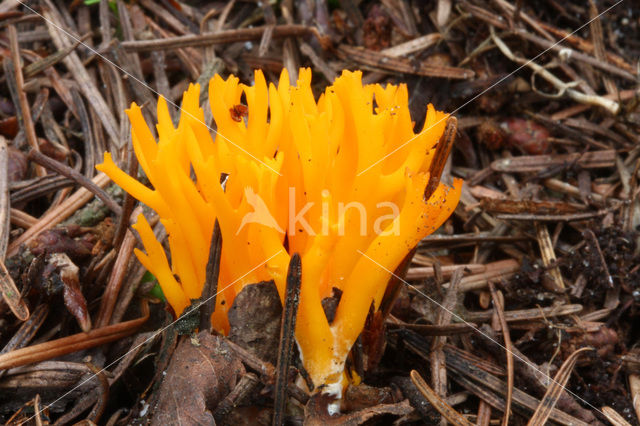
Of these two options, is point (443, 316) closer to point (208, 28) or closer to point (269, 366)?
point (269, 366)

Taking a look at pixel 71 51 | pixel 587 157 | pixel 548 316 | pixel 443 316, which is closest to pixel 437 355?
pixel 443 316

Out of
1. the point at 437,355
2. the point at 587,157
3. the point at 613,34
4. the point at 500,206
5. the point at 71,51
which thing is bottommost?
the point at 437,355

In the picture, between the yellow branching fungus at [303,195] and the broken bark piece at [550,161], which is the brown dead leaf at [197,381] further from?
the broken bark piece at [550,161]

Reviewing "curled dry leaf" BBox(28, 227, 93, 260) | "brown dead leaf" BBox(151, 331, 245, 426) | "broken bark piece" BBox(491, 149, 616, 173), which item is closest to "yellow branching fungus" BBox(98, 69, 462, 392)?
"brown dead leaf" BBox(151, 331, 245, 426)

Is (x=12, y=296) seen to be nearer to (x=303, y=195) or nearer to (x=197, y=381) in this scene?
(x=197, y=381)

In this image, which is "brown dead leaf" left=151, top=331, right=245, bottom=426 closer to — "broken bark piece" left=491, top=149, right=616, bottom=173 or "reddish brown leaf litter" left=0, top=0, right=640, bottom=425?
"reddish brown leaf litter" left=0, top=0, right=640, bottom=425

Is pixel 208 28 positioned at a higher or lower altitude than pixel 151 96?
higher
